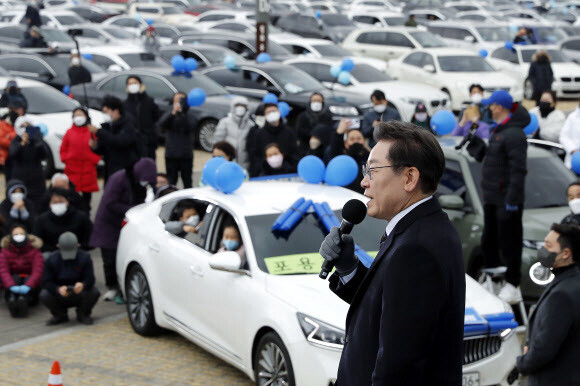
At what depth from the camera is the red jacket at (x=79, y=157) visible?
12141 millimetres

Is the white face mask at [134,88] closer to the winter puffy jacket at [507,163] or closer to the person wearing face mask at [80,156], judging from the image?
the person wearing face mask at [80,156]

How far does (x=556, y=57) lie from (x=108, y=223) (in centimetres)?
2003

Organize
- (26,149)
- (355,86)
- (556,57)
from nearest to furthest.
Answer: (26,149) → (355,86) → (556,57)

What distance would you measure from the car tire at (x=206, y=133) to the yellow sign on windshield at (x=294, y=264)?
417 inches

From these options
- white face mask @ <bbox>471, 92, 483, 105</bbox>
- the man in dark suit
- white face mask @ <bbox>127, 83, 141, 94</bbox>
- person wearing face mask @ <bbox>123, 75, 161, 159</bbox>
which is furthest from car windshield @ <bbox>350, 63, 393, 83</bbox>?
the man in dark suit

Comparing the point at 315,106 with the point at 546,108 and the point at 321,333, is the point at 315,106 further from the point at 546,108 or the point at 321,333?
the point at 321,333

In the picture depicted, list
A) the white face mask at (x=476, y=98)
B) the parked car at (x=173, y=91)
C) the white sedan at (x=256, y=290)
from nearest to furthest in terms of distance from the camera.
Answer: the white sedan at (x=256, y=290) → the white face mask at (x=476, y=98) → the parked car at (x=173, y=91)

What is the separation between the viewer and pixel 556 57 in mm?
27047

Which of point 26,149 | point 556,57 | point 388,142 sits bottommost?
point 556,57

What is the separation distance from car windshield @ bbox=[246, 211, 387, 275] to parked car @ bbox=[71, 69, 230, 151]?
32.8 feet

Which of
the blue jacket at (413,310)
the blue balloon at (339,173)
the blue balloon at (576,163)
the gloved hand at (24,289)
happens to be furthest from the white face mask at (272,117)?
the blue jacket at (413,310)

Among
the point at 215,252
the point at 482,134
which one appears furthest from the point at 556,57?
the point at 215,252

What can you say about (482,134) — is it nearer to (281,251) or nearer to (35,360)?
(281,251)

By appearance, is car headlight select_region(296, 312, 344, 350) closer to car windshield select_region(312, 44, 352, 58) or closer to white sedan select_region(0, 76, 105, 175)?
white sedan select_region(0, 76, 105, 175)
